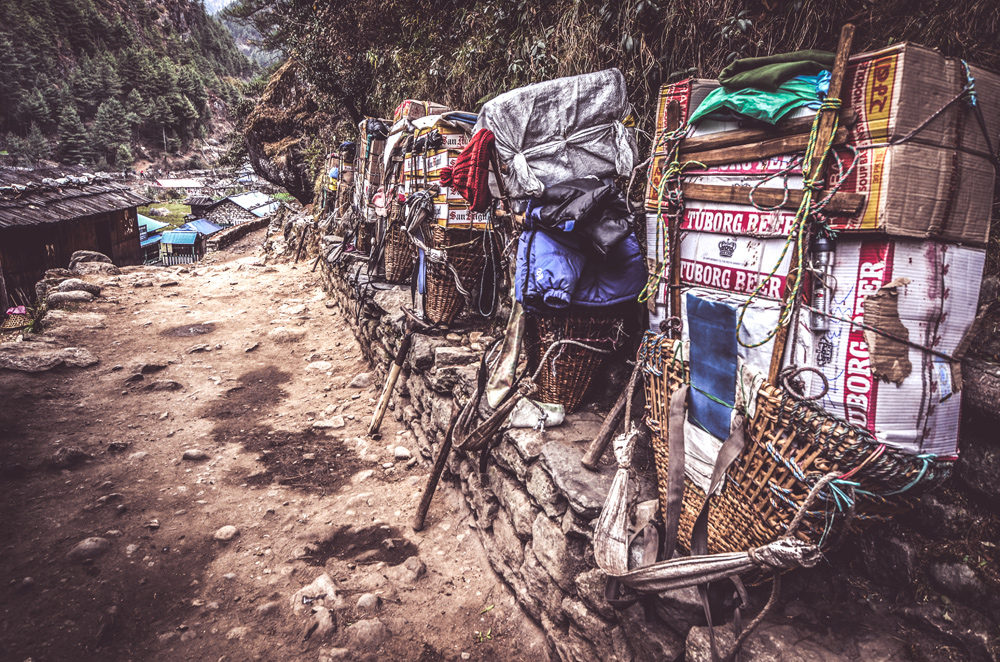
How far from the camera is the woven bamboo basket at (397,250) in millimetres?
5984

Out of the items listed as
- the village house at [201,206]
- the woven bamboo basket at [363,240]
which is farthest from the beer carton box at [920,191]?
the village house at [201,206]

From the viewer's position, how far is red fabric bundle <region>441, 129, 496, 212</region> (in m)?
3.17

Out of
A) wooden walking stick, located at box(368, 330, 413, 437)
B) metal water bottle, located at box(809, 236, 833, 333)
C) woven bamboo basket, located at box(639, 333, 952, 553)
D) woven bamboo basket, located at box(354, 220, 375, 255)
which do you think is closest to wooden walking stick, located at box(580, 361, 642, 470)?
woven bamboo basket, located at box(639, 333, 952, 553)

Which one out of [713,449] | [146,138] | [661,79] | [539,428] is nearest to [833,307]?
[713,449]

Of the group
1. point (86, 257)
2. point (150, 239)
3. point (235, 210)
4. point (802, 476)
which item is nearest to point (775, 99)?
point (802, 476)

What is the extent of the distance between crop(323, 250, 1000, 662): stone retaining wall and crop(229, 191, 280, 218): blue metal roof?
37.2 meters

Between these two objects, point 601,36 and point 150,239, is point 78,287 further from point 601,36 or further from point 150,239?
point 150,239

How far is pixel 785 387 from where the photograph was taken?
1.66 meters

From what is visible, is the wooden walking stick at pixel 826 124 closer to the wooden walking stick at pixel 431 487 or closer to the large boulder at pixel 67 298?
the wooden walking stick at pixel 431 487

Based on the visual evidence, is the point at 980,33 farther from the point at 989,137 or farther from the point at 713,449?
the point at 713,449

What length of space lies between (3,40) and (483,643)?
3183 inches

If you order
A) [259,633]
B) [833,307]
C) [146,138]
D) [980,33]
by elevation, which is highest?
[146,138]

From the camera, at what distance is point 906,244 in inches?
58.8

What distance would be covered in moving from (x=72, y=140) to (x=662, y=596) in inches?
2864
